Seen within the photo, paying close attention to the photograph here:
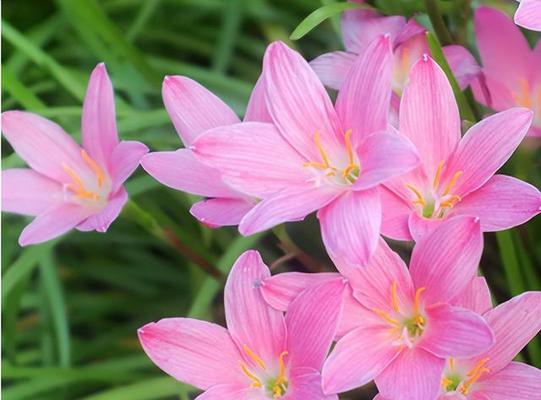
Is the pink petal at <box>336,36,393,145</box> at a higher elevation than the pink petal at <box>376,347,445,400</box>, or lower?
higher

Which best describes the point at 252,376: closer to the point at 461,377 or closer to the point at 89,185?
the point at 461,377

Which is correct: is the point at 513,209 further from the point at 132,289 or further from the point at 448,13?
the point at 132,289

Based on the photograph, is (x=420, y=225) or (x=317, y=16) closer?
(x=420, y=225)

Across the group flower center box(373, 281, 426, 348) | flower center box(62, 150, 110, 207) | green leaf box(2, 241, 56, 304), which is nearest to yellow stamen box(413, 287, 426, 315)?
flower center box(373, 281, 426, 348)

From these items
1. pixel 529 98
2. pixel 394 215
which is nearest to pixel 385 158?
pixel 394 215

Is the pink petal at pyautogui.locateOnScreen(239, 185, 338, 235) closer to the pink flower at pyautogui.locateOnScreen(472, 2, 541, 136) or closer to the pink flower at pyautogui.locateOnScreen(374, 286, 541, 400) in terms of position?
the pink flower at pyautogui.locateOnScreen(374, 286, 541, 400)

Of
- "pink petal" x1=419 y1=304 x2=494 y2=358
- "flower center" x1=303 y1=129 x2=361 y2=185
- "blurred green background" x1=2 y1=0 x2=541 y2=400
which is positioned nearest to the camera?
"pink petal" x1=419 y1=304 x2=494 y2=358
